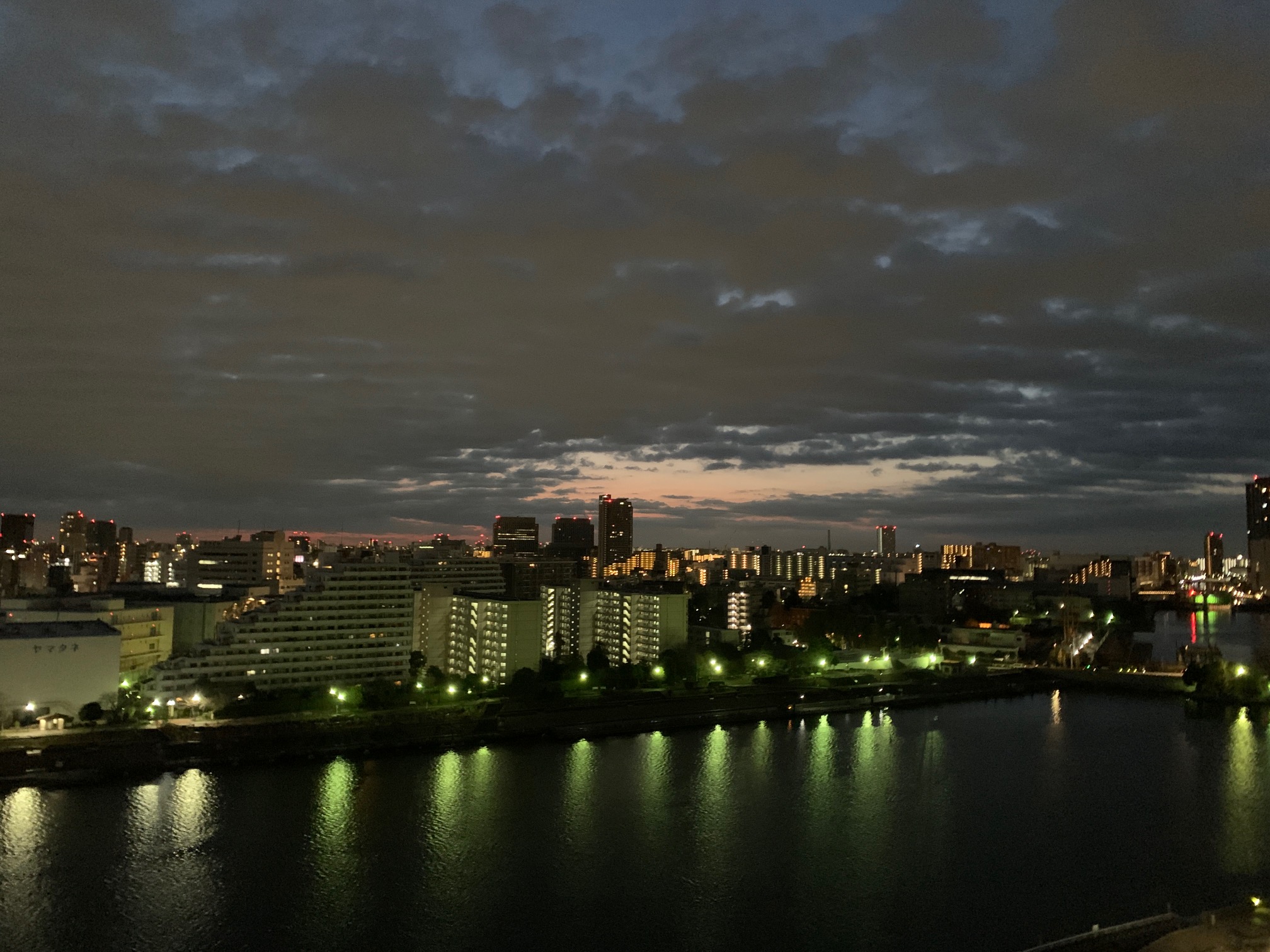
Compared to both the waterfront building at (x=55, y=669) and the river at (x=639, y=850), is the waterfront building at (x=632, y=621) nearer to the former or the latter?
the river at (x=639, y=850)

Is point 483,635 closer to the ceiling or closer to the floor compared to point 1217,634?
closer to the ceiling

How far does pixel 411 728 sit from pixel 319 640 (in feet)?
7.79

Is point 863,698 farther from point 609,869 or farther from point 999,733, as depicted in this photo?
→ point 609,869

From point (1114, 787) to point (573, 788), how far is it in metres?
5.29

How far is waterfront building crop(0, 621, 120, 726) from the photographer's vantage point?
954cm

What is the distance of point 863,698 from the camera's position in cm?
1368

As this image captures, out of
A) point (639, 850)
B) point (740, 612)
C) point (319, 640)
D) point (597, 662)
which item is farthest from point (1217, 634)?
point (639, 850)

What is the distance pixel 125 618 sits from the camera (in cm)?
1267

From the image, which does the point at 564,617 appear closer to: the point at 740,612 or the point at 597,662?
the point at 597,662

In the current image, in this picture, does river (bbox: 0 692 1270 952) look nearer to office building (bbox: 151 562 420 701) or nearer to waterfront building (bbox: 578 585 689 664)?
office building (bbox: 151 562 420 701)

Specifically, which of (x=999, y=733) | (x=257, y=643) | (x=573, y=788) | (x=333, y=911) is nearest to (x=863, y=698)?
(x=999, y=733)

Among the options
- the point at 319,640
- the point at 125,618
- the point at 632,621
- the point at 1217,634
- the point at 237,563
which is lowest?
the point at 1217,634

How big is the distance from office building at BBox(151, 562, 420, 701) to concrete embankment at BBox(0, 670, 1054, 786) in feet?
4.08

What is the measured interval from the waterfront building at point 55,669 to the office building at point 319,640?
62cm
